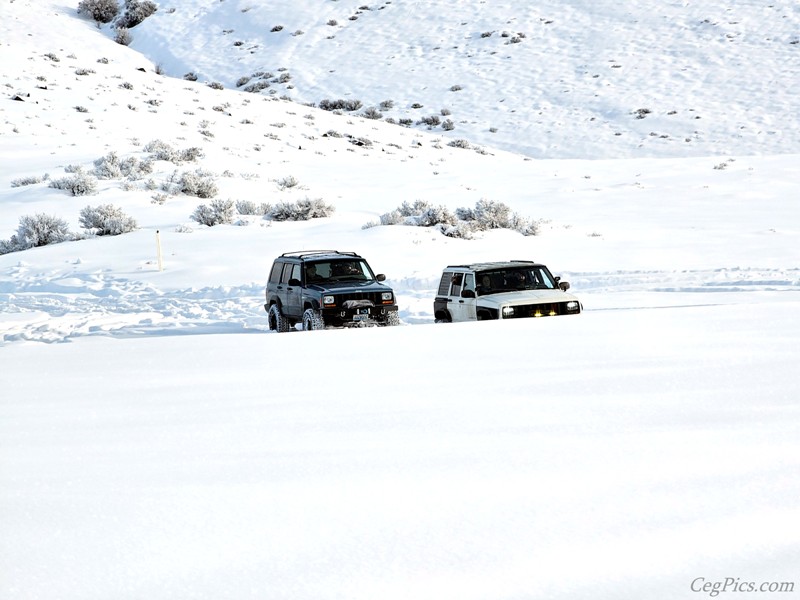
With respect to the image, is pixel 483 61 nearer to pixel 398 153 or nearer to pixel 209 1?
pixel 398 153

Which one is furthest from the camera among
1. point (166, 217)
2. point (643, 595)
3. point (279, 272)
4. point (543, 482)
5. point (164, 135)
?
point (164, 135)

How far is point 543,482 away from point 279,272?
12.6 m

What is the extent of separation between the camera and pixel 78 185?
31.3m

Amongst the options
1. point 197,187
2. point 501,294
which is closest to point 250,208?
point 197,187

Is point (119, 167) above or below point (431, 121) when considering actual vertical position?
below

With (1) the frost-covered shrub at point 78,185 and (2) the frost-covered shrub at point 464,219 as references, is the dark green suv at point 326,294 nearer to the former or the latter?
(2) the frost-covered shrub at point 464,219

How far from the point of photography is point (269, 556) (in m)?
4.03

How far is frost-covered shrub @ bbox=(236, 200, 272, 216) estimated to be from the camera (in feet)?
96.9

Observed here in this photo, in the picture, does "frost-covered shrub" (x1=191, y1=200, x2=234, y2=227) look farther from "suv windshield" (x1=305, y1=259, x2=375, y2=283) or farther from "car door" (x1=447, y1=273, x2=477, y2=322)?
"car door" (x1=447, y1=273, x2=477, y2=322)

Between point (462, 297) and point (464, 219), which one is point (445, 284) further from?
point (464, 219)

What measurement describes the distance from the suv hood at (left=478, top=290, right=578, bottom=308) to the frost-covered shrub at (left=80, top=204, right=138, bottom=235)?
15.7 meters

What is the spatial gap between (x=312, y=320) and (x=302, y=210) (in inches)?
544

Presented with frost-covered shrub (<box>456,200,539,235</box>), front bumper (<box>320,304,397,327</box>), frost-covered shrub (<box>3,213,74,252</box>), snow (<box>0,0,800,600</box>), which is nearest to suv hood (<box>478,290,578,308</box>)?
snow (<box>0,0,800,600</box>)

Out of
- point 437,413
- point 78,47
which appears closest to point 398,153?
point 78,47
